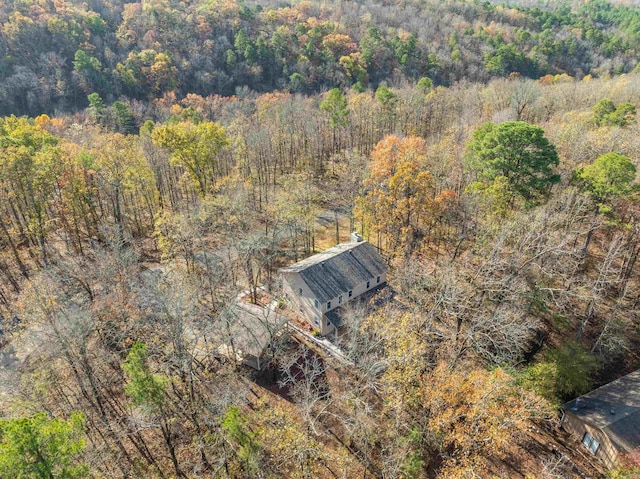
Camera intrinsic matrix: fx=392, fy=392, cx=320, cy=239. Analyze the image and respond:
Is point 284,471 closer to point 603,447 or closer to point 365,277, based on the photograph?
point 365,277

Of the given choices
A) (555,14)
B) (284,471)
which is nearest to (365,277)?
(284,471)

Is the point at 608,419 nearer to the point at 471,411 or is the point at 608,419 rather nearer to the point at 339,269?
the point at 471,411

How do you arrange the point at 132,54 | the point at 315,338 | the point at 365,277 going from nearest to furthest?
the point at 315,338, the point at 365,277, the point at 132,54

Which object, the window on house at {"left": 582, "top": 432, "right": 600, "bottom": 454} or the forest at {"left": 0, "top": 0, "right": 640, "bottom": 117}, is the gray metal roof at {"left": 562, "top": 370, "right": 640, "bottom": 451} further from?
the forest at {"left": 0, "top": 0, "right": 640, "bottom": 117}

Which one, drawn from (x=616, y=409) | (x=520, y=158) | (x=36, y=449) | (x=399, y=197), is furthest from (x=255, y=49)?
(x=36, y=449)

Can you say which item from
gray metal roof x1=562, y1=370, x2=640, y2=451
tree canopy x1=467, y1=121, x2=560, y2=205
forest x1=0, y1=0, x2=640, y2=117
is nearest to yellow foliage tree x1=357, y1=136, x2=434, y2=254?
tree canopy x1=467, y1=121, x2=560, y2=205

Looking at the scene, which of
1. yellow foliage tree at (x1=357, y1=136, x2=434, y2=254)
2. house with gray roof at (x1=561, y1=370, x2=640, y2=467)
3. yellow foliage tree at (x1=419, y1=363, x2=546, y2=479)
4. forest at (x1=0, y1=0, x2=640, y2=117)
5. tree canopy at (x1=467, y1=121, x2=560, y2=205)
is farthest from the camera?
forest at (x1=0, y1=0, x2=640, y2=117)
